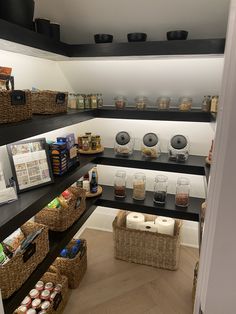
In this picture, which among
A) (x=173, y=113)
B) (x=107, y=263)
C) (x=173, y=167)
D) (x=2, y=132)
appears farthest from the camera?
(x=107, y=263)

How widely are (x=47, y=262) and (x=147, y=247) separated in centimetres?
102

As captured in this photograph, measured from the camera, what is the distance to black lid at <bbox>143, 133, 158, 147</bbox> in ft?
7.29

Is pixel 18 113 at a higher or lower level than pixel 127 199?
higher

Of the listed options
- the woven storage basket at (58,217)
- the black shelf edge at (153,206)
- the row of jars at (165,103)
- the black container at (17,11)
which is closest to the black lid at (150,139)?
the row of jars at (165,103)

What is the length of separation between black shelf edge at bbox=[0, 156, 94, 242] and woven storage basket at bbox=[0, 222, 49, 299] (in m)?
0.19

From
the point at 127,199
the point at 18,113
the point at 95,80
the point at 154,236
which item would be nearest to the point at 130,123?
the point at 95,80

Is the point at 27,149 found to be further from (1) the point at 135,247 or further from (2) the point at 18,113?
(1) the point at 135,247

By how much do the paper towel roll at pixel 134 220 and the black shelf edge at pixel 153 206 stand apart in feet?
0.42

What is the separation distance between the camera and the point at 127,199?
2316 millimetres

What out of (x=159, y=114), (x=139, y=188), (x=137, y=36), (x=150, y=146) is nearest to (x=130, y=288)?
(x=139, y=188)

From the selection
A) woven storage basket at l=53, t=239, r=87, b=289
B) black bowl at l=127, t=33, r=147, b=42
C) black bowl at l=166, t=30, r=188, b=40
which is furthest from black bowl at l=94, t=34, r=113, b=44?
woven storage basket at l=53, t=239, r=87, b=289

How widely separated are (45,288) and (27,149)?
1040 millimetres

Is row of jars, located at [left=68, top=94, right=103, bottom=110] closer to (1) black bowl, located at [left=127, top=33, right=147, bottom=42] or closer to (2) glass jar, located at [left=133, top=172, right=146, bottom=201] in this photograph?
(1) black bowl, located at [left=127, top=33, right=147, bottom=42]

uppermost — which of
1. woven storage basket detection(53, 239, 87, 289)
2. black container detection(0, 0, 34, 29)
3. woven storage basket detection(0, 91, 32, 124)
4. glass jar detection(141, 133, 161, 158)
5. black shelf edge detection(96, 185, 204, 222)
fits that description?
black container detection(0, 0, 34, 29)
